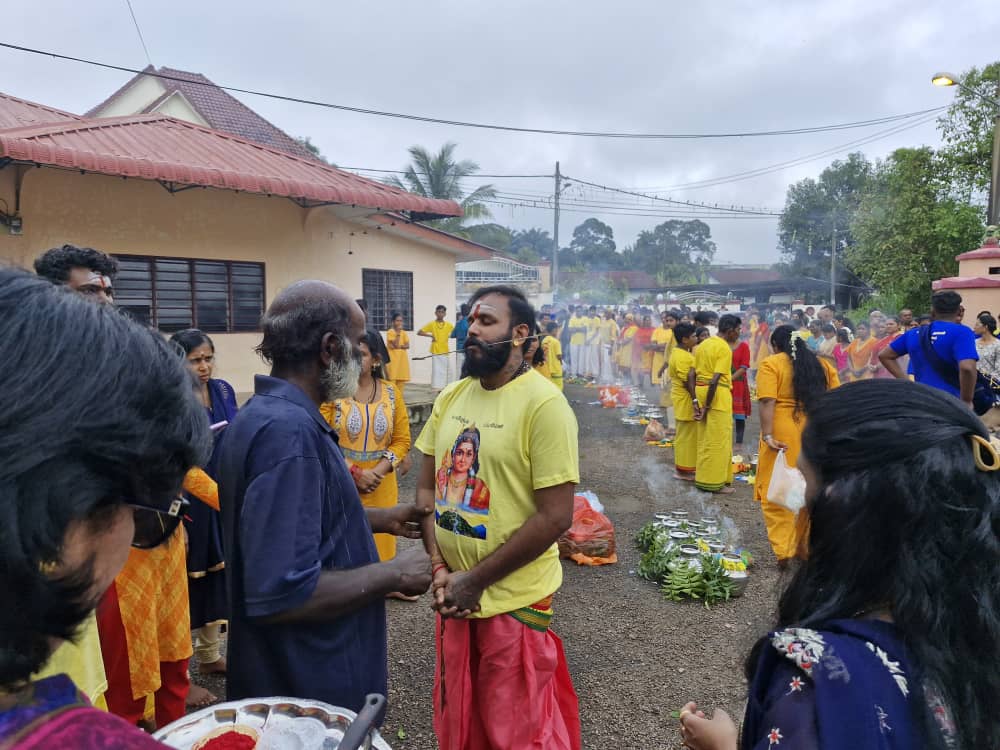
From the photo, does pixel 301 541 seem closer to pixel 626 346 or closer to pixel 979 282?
pixel 979 282

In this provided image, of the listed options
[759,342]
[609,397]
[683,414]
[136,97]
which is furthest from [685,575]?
[136,97]

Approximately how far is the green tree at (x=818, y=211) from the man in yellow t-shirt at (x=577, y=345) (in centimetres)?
2861

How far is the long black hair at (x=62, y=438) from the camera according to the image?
66 centimetres

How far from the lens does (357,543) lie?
6.06 ft

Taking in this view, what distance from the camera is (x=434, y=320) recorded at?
541 inches

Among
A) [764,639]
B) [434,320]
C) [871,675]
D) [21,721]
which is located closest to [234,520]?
[21,721]

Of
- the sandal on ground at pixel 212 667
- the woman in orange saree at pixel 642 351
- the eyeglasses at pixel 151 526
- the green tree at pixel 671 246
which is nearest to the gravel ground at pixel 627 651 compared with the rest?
the sandal on ground at pixel 212 667

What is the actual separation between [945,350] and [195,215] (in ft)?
31.2

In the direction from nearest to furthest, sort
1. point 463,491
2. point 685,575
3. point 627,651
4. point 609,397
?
point 463,491 → point 627,651 → point 685,575 → point 609,397

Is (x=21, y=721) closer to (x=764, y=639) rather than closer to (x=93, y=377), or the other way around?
(x=93, y=377)

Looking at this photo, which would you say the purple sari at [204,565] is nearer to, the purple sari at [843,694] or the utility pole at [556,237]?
the purple sari at [843,694]

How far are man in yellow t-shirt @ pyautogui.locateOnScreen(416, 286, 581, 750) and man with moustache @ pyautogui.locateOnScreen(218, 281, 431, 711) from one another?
49 centimetres

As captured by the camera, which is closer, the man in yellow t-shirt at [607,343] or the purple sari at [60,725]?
the purple sari at [60,725]

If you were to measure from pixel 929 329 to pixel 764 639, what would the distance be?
6.25 metres
